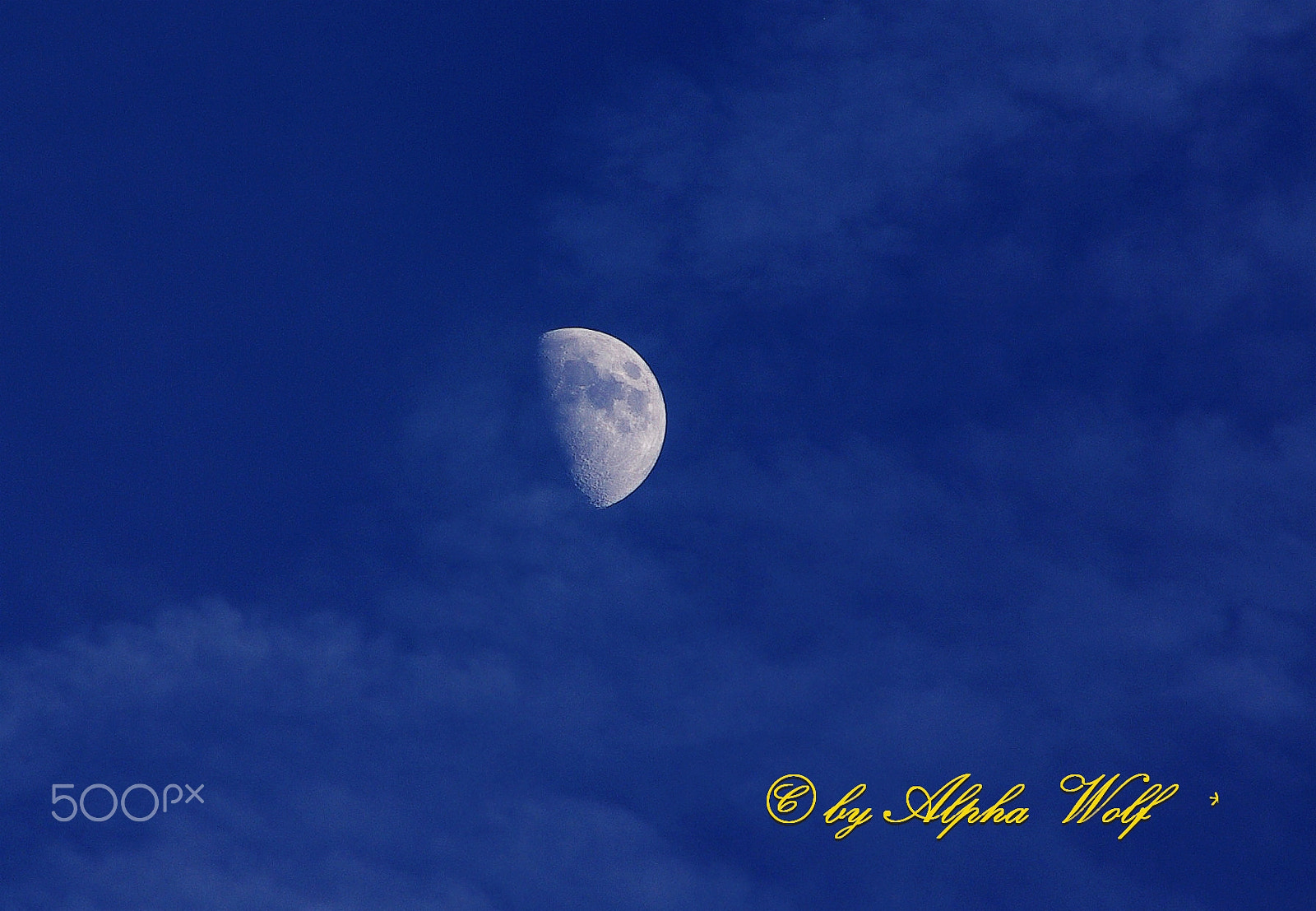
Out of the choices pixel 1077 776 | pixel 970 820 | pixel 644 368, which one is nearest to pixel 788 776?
pixel 970 820

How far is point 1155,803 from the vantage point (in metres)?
65.6

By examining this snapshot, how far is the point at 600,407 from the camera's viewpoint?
6359 centimetres

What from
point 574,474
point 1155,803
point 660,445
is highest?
point 660,445

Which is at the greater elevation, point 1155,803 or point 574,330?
point 574,330

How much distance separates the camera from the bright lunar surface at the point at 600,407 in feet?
A: 205

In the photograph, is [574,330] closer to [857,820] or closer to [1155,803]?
[857,820]

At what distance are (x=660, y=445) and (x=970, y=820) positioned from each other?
28412 mm

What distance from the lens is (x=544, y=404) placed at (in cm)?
6222

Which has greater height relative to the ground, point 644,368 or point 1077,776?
point 644,368

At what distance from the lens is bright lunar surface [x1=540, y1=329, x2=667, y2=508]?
62594mm

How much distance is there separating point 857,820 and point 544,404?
1176 inches

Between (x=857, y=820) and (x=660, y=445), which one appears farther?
(x=660, y=445)

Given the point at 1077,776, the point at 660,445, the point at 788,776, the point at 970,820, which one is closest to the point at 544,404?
the point at 660,445

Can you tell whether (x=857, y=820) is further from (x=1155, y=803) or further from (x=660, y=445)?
(x=660, y=445)
